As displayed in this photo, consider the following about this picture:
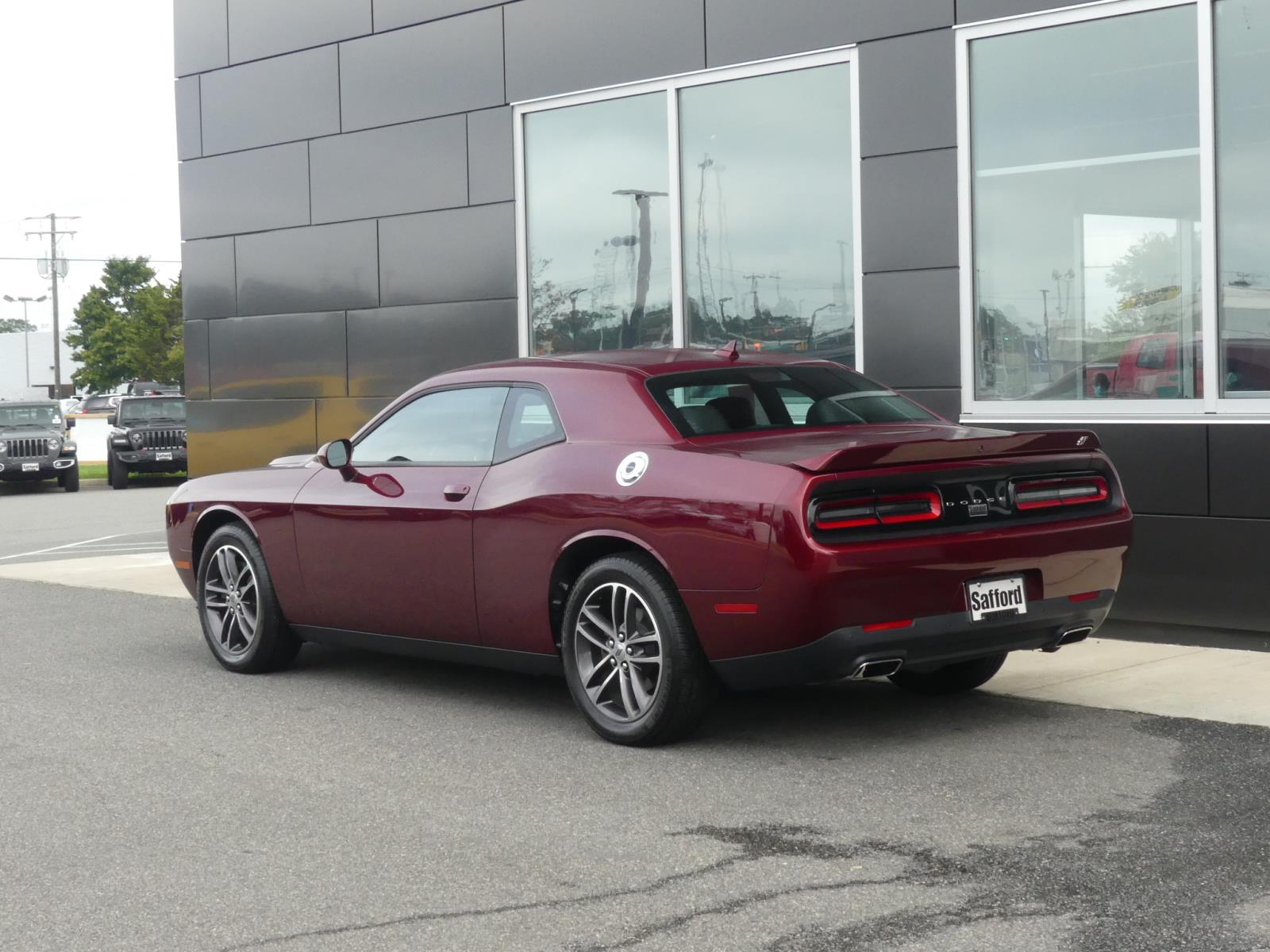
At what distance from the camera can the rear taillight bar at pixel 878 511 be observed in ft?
18.0

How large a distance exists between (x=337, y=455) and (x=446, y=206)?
5.38 meters

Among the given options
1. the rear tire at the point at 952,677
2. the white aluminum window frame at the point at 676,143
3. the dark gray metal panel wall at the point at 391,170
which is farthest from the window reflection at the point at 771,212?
the rear tire at the point at 952,677

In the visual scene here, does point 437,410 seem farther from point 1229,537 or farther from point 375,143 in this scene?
point 375,143

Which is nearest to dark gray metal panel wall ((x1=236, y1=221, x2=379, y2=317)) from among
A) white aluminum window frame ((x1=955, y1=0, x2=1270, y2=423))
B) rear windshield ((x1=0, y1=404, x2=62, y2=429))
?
white aluminum window frame ((x1=955, y1=0, x2=1270, y2=423))

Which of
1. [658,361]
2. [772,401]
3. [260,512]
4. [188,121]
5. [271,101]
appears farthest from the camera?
[188,121]

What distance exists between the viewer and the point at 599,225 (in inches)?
454

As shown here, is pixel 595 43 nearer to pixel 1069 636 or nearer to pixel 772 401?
pixel 772 401

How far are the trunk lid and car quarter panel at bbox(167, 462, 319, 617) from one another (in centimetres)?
247

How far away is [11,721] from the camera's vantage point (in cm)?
682

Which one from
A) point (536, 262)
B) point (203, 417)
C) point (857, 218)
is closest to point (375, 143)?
point (536, 262)

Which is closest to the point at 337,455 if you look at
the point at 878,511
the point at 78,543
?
the point at 878,511

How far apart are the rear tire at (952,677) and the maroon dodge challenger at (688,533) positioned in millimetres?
12

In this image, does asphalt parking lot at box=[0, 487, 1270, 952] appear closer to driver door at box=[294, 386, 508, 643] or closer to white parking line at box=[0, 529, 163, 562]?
driver door at box=[294, 386, 508, 643]

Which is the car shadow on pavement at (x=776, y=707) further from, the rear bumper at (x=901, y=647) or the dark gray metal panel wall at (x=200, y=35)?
the dark gray metal panel wall at (x=200, y=35)
